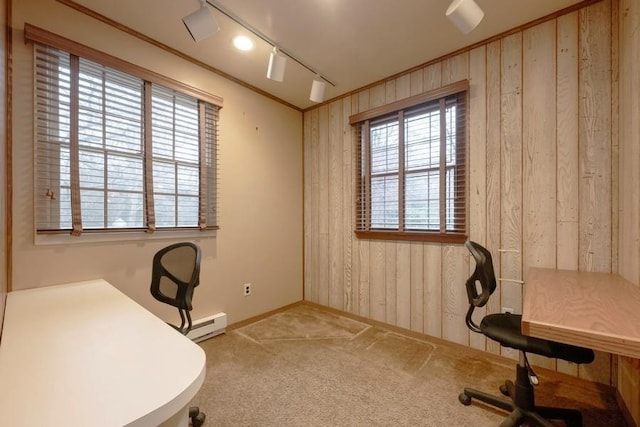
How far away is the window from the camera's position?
7.99 feet

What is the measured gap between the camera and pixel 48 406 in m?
0.63

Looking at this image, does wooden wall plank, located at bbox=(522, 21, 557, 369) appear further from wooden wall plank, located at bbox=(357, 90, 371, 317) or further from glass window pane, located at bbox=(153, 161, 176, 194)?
glass window pane, located at bbox=(153, 161, 176, 194)

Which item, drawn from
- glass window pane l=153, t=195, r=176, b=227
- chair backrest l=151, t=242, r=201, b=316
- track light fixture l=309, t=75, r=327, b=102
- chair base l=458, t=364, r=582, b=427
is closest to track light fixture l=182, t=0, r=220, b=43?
track light fixture l=309, t=75, r=327, b=102

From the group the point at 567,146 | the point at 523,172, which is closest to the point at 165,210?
the point at 523,172

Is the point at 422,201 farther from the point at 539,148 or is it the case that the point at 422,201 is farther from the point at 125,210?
the point at 125,210

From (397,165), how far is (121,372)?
2635mm

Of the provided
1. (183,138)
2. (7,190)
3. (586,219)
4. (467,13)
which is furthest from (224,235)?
(586,219)

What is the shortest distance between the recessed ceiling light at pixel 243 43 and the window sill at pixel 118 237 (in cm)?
169

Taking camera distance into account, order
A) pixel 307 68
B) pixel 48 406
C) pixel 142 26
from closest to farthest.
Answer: pixel 48 406 → pixel 142 26 → pixel 307 68

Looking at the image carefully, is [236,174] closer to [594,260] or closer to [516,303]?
[516,303]

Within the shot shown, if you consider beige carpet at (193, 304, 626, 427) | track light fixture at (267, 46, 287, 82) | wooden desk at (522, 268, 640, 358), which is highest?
track light fixture at (267, 46, 287, 82)

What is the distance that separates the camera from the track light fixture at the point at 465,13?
5.36 feet

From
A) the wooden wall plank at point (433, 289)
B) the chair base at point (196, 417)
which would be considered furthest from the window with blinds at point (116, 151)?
the wooden wall plank at point (433, 289)

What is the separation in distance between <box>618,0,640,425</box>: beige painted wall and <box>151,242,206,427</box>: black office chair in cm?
238
